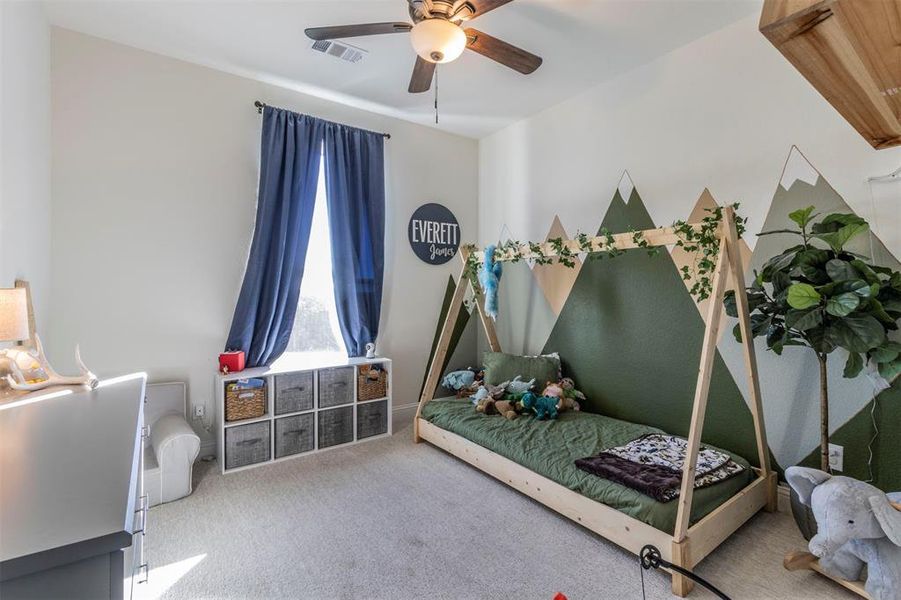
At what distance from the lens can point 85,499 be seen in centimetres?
74

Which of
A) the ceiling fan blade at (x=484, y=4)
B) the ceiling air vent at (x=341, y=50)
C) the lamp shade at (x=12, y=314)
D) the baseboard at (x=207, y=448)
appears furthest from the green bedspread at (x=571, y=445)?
the ceiling air vent at (x=341, y=50)

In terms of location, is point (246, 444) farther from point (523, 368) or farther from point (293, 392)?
point (523, 368)

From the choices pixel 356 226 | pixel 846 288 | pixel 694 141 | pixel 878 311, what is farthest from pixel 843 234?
pixel 356 226

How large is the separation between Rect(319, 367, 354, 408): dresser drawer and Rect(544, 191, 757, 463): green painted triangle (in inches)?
72.5

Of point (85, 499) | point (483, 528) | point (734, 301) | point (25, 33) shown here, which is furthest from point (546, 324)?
point (25, 33)

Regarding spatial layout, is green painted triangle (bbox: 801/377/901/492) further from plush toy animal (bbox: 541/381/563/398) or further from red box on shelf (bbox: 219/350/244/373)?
red box on shelf (bbox: 219/350/244/373)

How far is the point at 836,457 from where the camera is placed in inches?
93.1

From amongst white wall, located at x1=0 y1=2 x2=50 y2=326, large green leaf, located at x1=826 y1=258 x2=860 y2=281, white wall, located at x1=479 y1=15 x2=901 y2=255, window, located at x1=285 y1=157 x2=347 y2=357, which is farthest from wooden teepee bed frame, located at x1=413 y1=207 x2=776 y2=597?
white wall, located at x1=0 y1=2 x2=50 y2=326

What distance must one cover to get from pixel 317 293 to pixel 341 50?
6.14 ft

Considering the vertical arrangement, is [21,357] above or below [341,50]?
below

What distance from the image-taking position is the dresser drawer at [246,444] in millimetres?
3025

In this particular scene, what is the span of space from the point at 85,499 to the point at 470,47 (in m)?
2.25

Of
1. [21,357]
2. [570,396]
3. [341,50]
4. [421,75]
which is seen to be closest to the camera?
[21,357]

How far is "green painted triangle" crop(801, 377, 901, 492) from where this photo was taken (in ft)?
7.20
